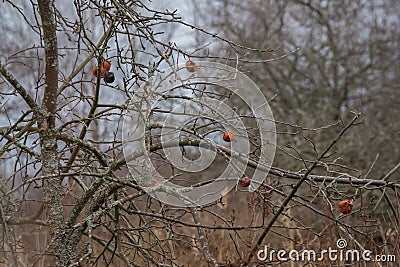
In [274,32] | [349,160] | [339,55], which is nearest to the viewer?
[349,160]

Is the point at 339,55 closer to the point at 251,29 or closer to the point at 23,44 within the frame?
the point at 251,29

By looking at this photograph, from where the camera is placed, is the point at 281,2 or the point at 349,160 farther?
the point at 281,2

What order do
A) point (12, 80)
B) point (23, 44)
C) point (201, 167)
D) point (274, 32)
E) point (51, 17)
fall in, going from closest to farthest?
1. point (12, 80)
2. point (51, 17)
3. point (201, 167)
4. point (23, 44)
5. point (274, 32)

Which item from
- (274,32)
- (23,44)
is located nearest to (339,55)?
(274,32)

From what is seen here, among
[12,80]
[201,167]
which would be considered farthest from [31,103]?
[201,167]

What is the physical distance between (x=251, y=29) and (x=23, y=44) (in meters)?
5.32

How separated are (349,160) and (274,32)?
301 centimetres

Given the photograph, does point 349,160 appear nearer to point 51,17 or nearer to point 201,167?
point 201,167

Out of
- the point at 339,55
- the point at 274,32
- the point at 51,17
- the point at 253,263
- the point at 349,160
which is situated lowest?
the point at 253,263

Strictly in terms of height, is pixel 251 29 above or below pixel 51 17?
above

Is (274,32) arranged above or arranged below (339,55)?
above

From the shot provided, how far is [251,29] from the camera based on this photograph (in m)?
10.2

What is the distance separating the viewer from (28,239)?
739 centimetres

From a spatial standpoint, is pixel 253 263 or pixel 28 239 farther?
pixel 28 239
